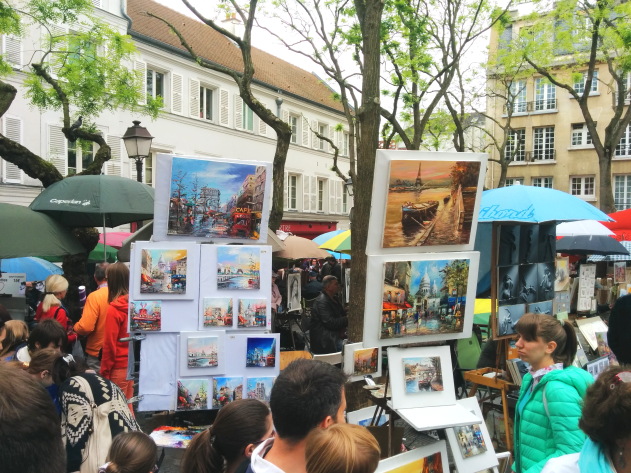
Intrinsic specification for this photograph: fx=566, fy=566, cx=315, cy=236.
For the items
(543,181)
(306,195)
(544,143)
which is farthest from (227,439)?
(544,143)

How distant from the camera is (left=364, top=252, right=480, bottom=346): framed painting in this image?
3.38 meters

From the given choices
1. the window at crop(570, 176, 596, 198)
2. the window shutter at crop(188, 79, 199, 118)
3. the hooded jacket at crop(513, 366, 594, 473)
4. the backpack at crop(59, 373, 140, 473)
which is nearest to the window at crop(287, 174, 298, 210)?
the window shutter at crop(188, 79, 199, 118)

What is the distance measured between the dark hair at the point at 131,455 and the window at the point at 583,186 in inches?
1302

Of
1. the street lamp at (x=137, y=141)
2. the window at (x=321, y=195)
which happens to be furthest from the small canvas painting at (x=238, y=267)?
the window at (x=321, y=195)

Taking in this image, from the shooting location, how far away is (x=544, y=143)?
33.0m

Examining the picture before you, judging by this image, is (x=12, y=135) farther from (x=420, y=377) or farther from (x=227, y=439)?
(x=227, y=439)

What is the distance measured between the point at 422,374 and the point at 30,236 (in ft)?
15.1

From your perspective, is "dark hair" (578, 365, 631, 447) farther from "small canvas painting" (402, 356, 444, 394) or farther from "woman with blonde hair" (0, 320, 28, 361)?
"woman with blonde hair" (0, 320, 28, 361)

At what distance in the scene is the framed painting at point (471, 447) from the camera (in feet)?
10.7

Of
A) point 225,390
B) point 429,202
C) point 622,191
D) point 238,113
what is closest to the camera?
point 429,202

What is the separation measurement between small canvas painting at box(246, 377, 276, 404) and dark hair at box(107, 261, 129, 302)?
146 centimetres

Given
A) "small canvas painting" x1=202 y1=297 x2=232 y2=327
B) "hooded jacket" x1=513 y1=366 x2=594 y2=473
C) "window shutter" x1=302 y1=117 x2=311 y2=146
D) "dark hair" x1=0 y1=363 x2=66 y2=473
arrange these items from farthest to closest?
1. "window shutter" x1=302 y1=117 x2=311 y2=146
2. "small canvas painting" x1=202 y1=297 x2=232 y2=327
3. "hooded jacket" x1=513 y1=366 x2=594 y2=473
4. "dark hair" x1=0 y1=363 x2=66 y2=473

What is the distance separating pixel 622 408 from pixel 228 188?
10.4 ft

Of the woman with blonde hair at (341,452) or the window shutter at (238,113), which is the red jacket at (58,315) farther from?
the window shutter at (238,113)
